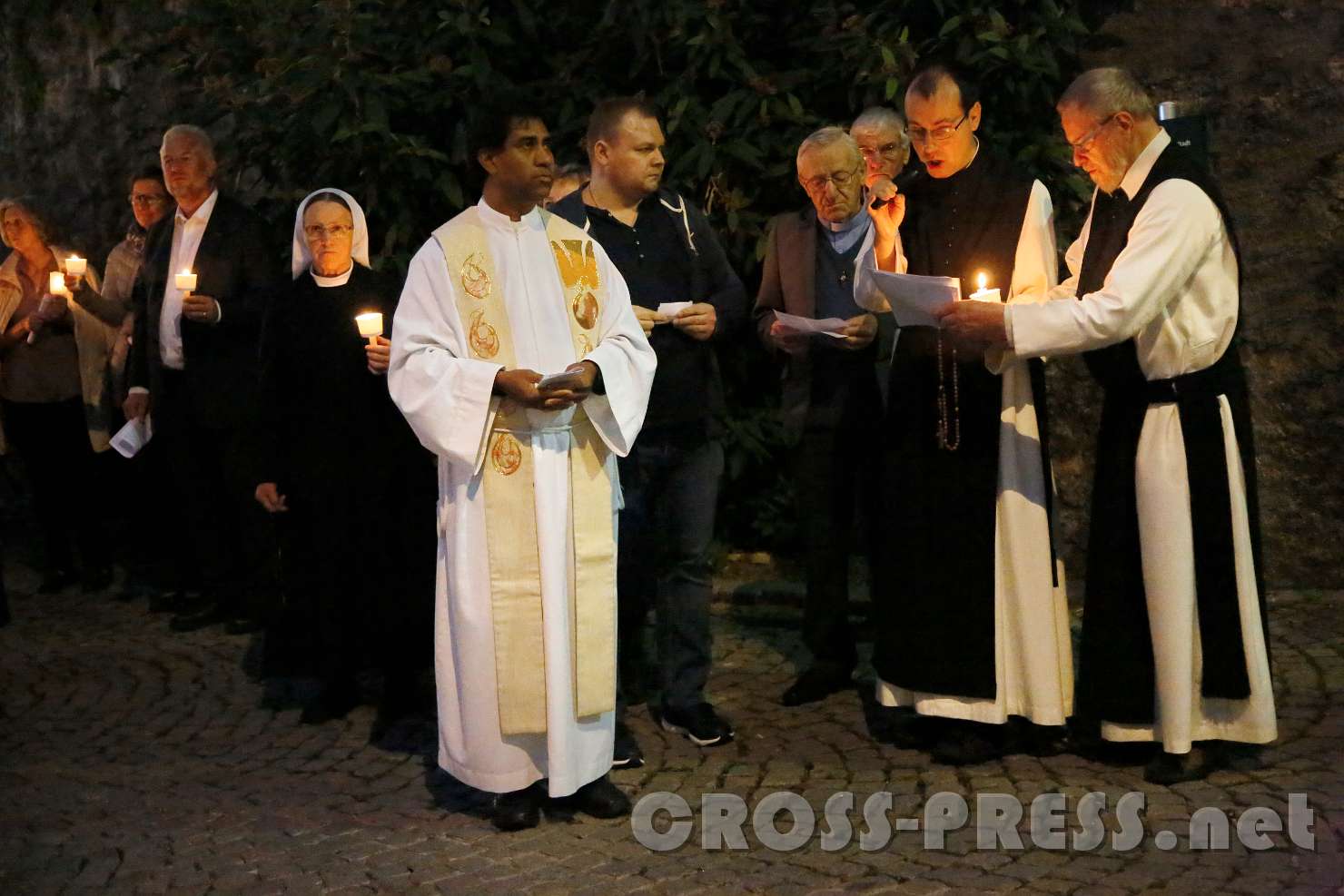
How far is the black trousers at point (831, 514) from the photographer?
6156mm

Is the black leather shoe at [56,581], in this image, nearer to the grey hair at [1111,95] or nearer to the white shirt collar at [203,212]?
the white shirt collar at [203,212]

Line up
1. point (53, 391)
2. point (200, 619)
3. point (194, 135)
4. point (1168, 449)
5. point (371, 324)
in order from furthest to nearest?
point (53, 391), point (200, 619), point (194, 135), point (371, 324), point (1168, 449)

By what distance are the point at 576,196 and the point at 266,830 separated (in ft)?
7.99

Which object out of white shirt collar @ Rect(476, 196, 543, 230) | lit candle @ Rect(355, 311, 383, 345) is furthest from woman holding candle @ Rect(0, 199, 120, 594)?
white shirt collar @ Rect(476, 196, 543, 230)

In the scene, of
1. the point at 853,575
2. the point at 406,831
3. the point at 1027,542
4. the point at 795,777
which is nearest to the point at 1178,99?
the point at 853,575

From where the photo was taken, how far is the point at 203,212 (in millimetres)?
7824

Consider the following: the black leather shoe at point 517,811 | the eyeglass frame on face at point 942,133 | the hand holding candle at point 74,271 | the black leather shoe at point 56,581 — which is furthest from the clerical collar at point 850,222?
the black leather shoe at point 56,581

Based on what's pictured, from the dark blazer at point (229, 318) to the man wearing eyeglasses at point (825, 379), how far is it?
2.75 metres

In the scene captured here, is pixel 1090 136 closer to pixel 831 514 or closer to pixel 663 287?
pixel 663 287

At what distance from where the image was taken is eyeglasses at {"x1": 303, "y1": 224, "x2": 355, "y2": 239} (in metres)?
6.28

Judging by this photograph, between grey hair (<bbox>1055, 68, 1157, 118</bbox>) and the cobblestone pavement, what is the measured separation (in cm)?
216

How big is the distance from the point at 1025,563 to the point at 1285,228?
3236mm

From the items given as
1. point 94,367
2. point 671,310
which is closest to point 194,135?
point 94,367

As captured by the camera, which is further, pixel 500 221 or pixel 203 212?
pixel 203 212
